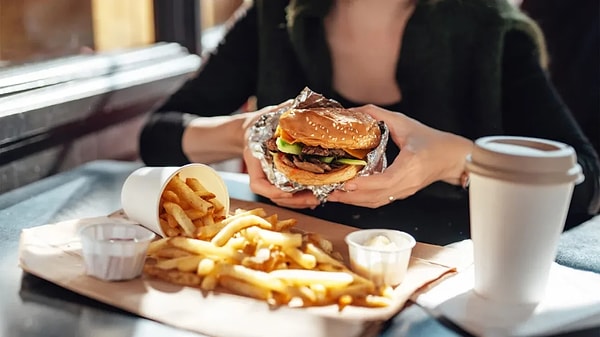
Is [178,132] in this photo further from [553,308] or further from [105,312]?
[553,308]

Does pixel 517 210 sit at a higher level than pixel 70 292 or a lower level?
higher

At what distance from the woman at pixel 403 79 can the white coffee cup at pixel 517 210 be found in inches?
17.9

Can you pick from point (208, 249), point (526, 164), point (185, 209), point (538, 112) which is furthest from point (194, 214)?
point (538, 112)

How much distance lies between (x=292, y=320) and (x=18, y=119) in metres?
0.99

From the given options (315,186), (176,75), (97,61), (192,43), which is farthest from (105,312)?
(192,43)

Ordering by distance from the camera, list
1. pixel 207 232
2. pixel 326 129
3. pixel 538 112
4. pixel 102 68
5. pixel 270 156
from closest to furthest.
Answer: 1. pixel 207 232
2. pixel 326 129
3. pixel 270 156
4. pixel 538 112
5. pixel 102 68

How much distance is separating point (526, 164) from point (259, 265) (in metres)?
0.39

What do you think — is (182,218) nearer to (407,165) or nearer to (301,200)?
(301,200)

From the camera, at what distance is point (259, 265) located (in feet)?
3.22

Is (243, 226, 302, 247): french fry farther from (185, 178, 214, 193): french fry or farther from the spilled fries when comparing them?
(185, 178, 214, 193): french fry

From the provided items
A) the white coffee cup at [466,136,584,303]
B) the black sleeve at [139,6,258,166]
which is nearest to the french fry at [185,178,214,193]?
the white coffee cup at [466,136,584,303]

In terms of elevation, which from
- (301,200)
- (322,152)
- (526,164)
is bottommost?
(301,200)

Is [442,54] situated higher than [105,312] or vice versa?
[442,54]

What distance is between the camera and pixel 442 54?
1648mm
